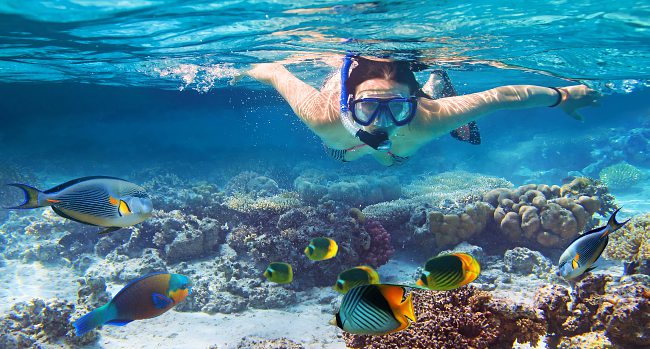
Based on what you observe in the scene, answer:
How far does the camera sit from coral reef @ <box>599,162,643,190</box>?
18.8 m

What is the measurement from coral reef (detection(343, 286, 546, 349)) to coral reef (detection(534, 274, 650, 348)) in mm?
444

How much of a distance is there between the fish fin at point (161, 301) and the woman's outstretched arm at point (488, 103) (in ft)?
13.3

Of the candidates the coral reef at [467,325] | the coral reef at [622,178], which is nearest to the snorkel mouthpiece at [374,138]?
the coral reef at [467,325]

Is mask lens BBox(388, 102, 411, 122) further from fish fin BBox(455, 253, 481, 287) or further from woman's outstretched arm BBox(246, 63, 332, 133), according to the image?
fish fin BBox(455, 253, 481, 287)

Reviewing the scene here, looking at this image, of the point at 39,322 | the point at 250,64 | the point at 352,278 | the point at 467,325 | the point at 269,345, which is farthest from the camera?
the point at 250,64

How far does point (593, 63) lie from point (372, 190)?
34.8ft

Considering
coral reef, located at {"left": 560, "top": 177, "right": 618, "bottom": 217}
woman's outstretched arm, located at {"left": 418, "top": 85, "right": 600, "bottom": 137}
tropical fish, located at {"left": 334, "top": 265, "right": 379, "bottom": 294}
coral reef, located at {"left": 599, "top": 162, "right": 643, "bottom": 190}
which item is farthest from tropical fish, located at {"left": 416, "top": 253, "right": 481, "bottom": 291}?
coral reef, located at {"left": 599, "top": 162, "right": 643, "bottom": 190}

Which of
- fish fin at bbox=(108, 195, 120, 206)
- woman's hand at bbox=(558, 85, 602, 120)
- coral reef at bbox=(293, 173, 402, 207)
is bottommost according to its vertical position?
coral reef at bbox=(293, 173, 402, 207)

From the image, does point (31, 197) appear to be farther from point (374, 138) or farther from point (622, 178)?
point (622, 178)

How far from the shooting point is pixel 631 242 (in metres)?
6.48

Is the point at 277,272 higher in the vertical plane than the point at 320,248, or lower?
lower

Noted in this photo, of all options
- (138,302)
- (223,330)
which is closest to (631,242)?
(223,330)

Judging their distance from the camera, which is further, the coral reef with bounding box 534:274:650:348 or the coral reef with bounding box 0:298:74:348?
the coral reef with bounding box 0:298:74:348

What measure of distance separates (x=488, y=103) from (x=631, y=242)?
430cm
